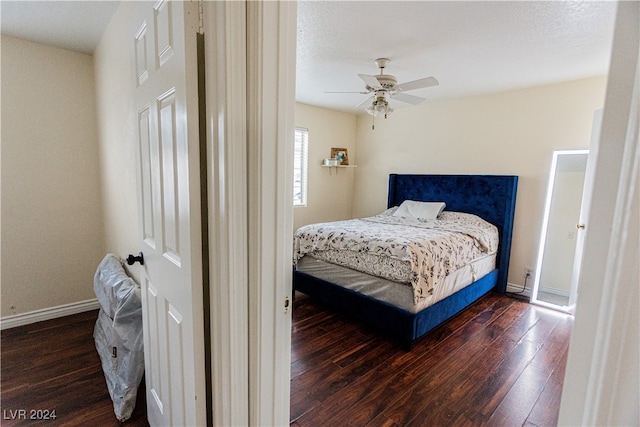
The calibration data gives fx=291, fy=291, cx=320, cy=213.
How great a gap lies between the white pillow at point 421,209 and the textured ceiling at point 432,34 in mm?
1544

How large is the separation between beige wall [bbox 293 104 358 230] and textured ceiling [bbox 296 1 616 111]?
A: 127 cm

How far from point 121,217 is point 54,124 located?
117cm

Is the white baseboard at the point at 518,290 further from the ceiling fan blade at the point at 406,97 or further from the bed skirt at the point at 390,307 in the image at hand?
the ceiling fan blade at the point at 406,97

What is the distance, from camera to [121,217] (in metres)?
2.24

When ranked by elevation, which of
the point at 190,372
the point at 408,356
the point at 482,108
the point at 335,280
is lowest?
the point at 408,356

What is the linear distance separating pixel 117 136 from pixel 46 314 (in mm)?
1842

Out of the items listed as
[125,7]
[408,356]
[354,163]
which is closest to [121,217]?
[125,7]

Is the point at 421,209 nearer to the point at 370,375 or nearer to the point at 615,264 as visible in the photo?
the point at 370,375

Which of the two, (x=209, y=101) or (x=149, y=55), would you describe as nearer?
(x=209, y=101)

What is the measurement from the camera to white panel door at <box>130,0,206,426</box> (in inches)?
34.5

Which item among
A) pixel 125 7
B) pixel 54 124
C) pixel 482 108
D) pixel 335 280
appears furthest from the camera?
pixel 482 108

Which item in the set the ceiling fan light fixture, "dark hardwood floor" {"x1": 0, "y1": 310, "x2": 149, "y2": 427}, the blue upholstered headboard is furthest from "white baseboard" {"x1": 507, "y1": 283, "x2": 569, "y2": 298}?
"dark hardwood floor" {"x1": 0, "y1": 310, "x2": 149, "y2": 427}

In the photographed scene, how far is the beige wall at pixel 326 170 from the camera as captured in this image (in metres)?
4.55

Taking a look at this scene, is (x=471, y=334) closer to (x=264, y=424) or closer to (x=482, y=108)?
(x=264, y=424)
